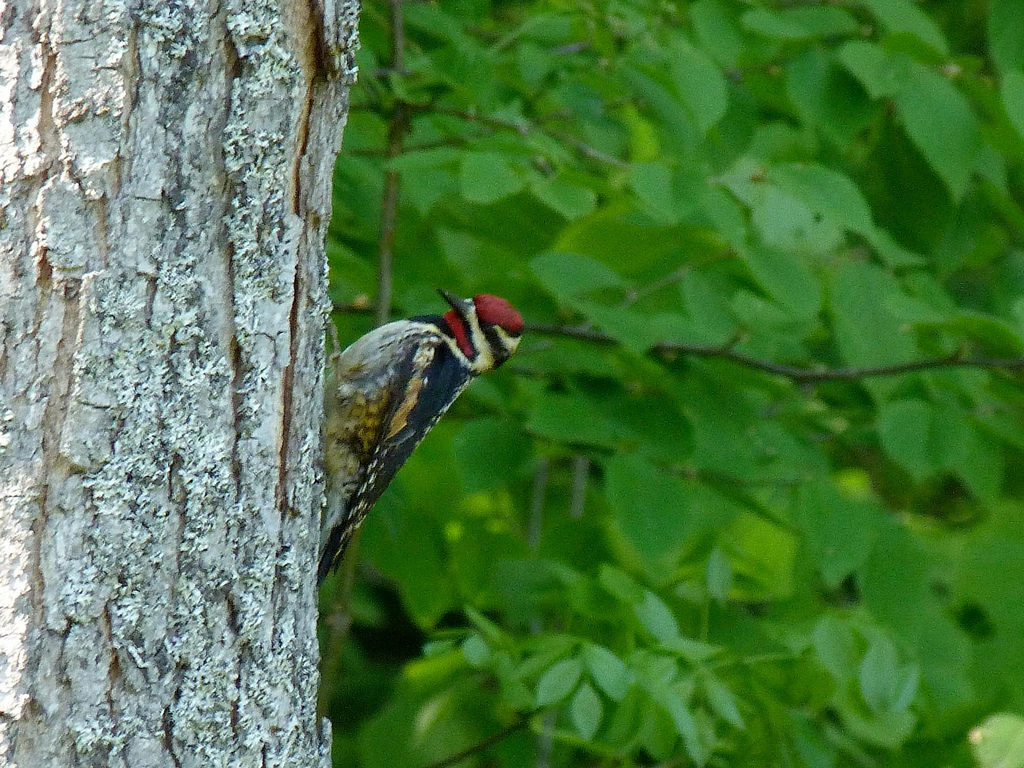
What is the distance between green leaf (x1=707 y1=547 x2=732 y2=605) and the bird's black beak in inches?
39.5

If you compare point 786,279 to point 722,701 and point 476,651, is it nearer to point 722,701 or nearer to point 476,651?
point 722,701

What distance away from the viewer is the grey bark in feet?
5.64

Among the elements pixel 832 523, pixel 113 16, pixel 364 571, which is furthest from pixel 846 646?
pixel 364 571

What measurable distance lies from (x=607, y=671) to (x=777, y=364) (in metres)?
1.48

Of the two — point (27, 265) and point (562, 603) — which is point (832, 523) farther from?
point (27, 265)

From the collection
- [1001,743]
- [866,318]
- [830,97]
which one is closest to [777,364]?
[866,318]

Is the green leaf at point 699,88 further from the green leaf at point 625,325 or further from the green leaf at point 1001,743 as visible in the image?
the green leaf at point 1001,743

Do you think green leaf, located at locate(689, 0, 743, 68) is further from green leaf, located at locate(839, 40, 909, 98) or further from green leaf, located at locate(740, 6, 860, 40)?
green leaf, located at locate(839, 40, 909, 98)

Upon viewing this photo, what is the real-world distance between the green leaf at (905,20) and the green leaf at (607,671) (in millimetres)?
1937

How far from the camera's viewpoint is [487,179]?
2.73 metres

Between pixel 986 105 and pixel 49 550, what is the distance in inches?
114

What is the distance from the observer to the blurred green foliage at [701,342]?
2.89 meters

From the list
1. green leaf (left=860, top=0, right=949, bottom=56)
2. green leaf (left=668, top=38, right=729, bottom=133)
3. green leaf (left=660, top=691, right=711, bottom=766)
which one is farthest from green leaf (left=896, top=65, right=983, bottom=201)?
green leaf (left=660, top=691, right=711, bottom=766)

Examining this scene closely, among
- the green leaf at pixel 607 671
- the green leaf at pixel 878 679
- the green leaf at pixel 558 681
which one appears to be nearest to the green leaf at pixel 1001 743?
the green leaf at pixel 878 679
